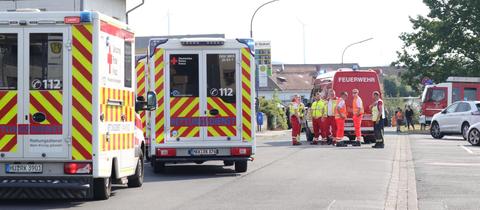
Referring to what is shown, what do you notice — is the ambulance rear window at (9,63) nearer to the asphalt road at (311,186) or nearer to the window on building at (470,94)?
the asphalt road at (311,186)

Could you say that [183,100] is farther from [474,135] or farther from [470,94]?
[470,94]

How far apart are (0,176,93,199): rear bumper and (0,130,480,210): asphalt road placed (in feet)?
0.55

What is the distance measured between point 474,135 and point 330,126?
15.2ft

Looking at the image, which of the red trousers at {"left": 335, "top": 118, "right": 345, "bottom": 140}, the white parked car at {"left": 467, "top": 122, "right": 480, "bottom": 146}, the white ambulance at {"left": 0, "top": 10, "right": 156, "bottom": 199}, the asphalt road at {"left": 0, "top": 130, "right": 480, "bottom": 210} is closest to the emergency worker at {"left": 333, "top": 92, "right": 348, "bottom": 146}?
the red trousers at {"left": 335, "top": 118, "right": 345, "bottom": 140}

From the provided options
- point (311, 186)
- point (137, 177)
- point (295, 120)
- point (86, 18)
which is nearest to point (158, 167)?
point (137, 177)

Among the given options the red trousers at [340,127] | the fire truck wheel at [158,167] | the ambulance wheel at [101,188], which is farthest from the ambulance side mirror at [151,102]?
the red trousers at [340,127]

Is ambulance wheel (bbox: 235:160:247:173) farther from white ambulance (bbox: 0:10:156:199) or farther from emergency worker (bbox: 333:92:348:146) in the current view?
emergency worker (bbox: 333:92:348:146)

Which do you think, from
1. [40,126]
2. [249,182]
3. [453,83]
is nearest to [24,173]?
[40,126]

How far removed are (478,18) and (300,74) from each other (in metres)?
75.7

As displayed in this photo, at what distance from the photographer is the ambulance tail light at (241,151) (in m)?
16.8

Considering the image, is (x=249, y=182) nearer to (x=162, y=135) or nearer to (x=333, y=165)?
(x=162, y=135)

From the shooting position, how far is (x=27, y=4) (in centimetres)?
4525

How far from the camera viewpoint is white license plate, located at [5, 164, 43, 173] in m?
11.5

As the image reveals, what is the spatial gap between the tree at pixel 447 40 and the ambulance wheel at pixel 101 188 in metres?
48.8
